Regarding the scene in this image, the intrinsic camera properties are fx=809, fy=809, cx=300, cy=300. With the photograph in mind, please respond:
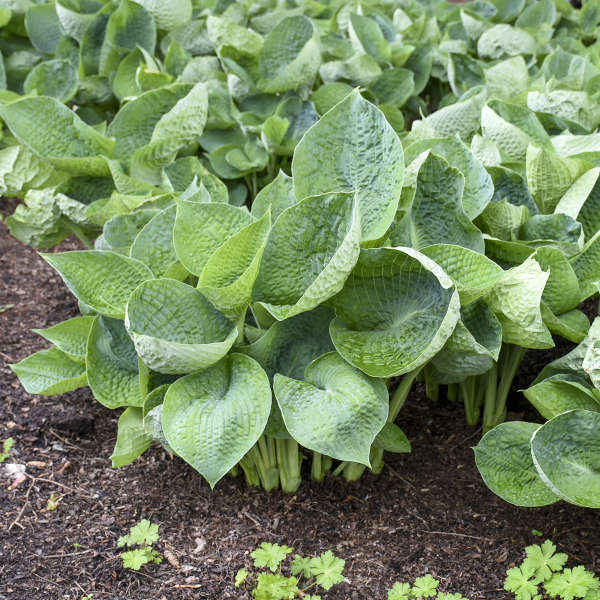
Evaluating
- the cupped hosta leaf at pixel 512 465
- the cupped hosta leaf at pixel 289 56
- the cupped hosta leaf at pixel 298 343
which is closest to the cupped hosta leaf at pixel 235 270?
the cupped hosta leaf at pixel 298 343

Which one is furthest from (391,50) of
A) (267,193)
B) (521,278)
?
(521,278)

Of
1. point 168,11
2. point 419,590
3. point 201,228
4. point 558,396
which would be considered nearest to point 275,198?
point 201,228

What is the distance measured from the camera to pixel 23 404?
214 centimetres

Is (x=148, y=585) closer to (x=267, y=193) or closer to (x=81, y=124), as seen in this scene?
(x=267, y=193)

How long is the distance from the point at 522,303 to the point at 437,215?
0.88ft

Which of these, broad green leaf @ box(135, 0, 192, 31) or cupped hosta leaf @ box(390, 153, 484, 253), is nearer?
cupped hosta leaf @ box(390, 153, 484, 253)

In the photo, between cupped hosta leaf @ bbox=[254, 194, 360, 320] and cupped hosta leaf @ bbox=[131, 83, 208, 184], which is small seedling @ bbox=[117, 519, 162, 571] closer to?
cupped hosta leaf @ bbox=[254, 194, 360, 320]

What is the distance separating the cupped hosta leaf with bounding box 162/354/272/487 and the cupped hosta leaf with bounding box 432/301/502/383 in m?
0.35

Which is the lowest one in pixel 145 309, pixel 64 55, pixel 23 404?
pixel 23 404

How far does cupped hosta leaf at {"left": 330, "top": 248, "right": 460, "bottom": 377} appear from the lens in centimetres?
139

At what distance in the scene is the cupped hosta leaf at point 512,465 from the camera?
1.53 m

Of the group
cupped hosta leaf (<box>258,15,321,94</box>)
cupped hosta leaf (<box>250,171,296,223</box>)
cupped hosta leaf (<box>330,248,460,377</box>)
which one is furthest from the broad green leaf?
cupped hosta leaf (<box>330,248,460,377</box>)

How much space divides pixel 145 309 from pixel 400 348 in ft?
1.50

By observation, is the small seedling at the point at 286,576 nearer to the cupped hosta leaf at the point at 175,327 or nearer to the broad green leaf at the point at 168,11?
the cupped hosta leaf at the point at 175,327
